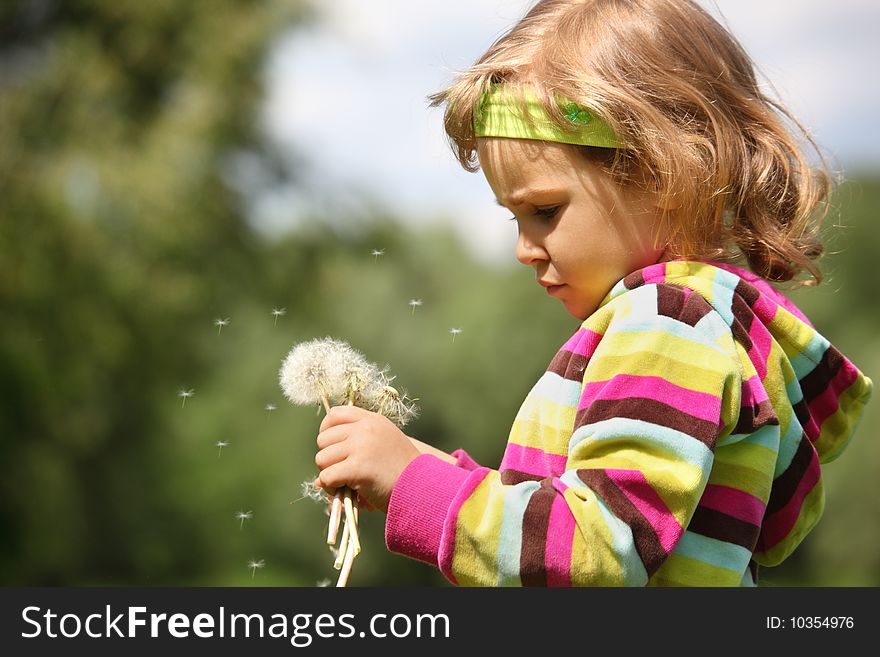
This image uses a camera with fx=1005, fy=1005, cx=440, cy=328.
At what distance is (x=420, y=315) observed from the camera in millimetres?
8695

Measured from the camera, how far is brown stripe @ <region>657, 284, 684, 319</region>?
4.52 feet

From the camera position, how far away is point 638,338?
1.36m

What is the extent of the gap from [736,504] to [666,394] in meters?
0.24

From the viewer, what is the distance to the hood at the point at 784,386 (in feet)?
4.72

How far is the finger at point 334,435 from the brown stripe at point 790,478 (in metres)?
0.67

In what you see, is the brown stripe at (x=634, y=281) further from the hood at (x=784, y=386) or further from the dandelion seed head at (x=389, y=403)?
the dandelion seed head at (x=389, y=403)

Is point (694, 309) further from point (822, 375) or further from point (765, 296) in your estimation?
point (822, 375)

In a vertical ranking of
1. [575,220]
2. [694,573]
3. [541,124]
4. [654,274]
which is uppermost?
[541,124]

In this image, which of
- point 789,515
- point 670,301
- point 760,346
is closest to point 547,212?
point 670,301

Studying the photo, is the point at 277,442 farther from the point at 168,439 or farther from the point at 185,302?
the point at 168,439

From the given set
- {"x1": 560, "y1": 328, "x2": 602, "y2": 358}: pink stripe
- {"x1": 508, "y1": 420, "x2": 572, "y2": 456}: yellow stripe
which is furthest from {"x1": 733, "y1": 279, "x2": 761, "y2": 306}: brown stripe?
{"x1": 508, "y1": 420, "x2": 572, "y2": 456}: yellow stripe

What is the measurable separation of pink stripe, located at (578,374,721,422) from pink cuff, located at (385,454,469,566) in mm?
240

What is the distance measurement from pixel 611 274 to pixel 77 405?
848 centimetres

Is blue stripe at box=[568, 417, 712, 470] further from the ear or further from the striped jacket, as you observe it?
the ear
